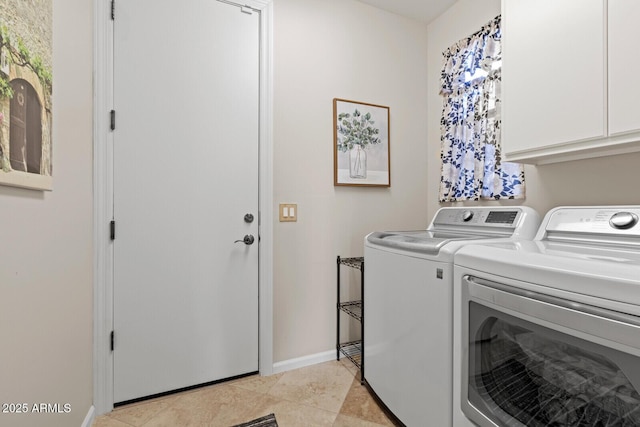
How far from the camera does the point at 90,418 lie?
1534 mm

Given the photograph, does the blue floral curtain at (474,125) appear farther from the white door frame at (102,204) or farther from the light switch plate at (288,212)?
the white door frame at (102,204)

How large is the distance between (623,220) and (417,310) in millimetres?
884

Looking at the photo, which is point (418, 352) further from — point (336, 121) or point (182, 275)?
point (336, 121)

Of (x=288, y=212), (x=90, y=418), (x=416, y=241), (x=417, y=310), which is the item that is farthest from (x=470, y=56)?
(x=90, y=418)

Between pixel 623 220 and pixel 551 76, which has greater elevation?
pixel 551 76

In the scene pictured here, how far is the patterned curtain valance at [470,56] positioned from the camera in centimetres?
195

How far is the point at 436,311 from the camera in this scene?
125cm

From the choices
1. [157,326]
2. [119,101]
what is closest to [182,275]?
[157,326]

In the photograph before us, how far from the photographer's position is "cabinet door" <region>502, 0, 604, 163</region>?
1.20m

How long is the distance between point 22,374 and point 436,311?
1.46 m

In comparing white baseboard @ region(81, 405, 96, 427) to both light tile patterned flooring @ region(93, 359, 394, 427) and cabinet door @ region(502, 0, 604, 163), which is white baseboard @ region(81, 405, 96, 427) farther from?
cabinet door @ region(502, 0, 604, 163)

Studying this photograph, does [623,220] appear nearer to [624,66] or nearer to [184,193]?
[624,66]

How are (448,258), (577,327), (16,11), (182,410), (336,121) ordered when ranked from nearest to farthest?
(577,327), (16,11), (448,258), (182,410), (336,121)

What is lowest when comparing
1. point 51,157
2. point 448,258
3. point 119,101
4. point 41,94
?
point 448,258
